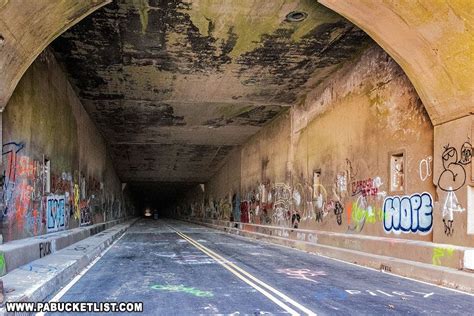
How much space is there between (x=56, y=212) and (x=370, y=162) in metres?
10.5

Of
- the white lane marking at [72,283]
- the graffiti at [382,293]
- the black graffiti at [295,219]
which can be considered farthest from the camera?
the black graffiti at [295,219]

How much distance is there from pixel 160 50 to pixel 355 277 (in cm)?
937

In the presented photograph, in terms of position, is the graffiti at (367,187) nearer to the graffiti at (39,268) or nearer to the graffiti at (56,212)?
the graffiti at (39,268)

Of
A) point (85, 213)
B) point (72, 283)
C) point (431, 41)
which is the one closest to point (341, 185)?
point (431, 41)

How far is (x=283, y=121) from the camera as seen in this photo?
24.3 meters

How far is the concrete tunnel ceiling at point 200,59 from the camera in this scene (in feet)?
41.3

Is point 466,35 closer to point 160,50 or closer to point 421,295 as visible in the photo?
point 421,295

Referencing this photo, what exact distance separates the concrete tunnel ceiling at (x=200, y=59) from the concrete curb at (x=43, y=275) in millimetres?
6355

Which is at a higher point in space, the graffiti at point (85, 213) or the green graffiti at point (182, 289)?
the graffiti at point (85, 213)

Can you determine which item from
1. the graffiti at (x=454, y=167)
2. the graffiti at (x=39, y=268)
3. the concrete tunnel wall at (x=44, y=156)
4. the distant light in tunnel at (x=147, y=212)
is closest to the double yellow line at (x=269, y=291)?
the graffiti at (x=39, y=268)

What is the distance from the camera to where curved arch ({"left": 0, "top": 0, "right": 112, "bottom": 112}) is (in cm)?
821

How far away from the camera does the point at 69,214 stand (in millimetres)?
18250

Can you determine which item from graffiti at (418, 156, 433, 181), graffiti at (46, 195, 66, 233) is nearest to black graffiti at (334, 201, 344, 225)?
graffiti at (418, 156, 433, 181)

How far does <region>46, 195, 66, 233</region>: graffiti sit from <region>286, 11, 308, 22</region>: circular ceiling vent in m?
9.26
